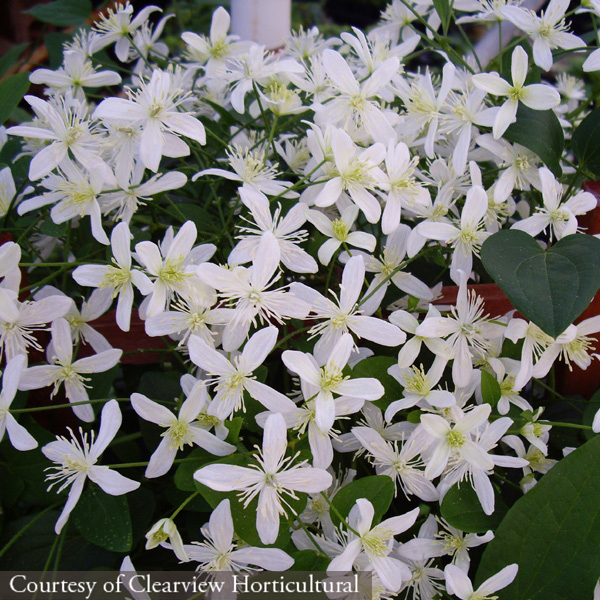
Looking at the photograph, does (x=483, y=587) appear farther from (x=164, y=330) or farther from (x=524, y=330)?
(x=164, y=330)

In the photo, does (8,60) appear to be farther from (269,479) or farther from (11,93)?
(269,479)

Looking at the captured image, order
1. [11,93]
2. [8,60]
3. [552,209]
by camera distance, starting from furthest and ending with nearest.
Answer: [8,60] < [11,93] < [552,209]

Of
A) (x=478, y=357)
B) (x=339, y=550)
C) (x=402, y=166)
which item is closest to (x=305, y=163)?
(x=402, y=166)

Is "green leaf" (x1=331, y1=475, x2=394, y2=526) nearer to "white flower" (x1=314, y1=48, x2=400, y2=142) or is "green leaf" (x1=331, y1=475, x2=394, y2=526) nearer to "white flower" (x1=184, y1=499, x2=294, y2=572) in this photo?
"white flower" (x1=184, y1=499, x2=294, y2=572)


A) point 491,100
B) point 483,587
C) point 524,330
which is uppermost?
point 491,100

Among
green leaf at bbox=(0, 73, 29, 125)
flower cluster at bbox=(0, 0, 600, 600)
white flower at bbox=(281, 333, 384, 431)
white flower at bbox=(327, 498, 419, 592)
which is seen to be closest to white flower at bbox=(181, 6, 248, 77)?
flower cluster at bbox=(0, 0, 600, 600)

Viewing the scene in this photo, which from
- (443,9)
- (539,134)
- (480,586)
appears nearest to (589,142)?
(539,134)
